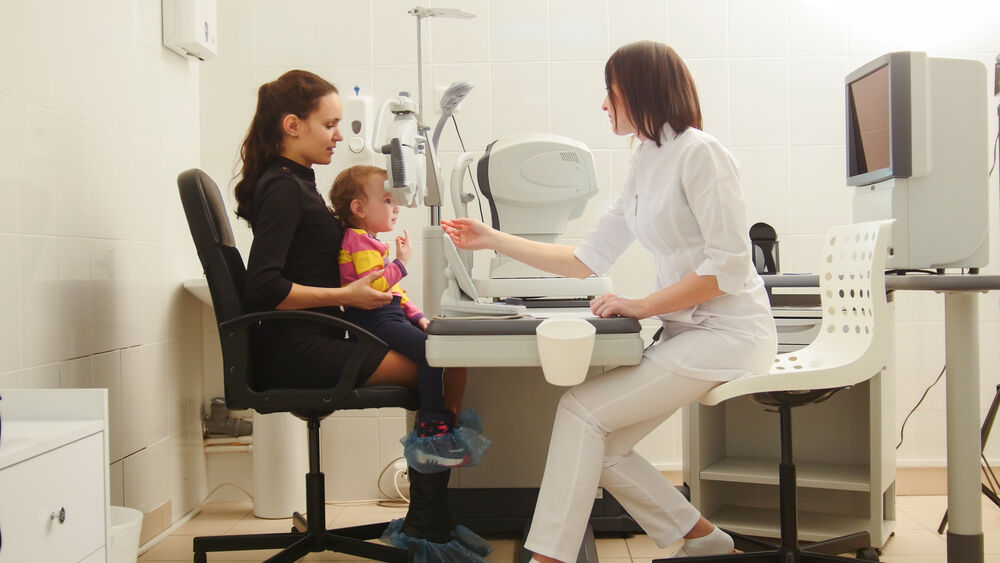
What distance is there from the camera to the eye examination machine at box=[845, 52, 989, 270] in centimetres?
223

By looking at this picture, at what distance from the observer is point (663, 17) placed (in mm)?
2951

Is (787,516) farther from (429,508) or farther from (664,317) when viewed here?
(429,508)

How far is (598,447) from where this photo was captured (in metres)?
1.69

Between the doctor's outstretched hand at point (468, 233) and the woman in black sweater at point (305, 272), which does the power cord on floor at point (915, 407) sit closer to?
the woman in black sweater at point (305, 272)

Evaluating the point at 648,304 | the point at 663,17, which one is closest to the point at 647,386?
the point at 648,304

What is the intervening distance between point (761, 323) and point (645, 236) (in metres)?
0.32

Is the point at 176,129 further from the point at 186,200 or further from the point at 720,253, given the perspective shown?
the point at 720,253

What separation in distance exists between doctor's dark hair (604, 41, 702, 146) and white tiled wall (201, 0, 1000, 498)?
1172mm

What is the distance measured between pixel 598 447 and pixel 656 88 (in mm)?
785

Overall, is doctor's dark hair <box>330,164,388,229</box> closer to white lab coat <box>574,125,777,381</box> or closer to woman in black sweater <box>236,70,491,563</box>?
woman in black sweater <box>236,70,491,563</box>

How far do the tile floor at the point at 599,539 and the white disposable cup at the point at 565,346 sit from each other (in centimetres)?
95

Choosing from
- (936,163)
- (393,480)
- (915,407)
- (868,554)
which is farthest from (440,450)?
(915,407)

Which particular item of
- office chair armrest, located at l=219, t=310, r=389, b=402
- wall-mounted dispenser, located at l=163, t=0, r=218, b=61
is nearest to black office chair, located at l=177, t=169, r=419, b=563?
office chair armrest, located at l=219, t=310, r=389, b=402

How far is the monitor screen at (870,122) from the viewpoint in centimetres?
232
